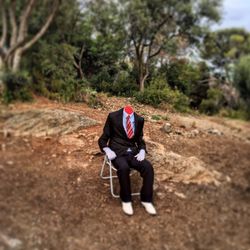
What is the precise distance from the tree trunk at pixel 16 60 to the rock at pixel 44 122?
2.53ft

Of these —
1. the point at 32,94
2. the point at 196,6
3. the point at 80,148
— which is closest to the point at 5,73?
the point at 32,94

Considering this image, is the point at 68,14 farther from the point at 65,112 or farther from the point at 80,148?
the point at 80,148

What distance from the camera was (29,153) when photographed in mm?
5574

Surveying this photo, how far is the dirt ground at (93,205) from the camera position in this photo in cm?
452

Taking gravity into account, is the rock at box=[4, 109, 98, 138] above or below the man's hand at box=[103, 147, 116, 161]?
above

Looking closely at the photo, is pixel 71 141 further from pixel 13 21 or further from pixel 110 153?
pixel 13 21

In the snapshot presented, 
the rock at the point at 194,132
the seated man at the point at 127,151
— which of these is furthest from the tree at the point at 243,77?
the seated man at the point at 127,151

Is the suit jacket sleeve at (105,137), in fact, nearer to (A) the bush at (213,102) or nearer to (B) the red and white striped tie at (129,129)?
(B) the red and white striped tie at (129,129)

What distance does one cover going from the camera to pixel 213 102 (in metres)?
7.94

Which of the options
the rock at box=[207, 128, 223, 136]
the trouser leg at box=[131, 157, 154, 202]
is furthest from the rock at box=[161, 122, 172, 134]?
the trouser leg at box=[131, 157, 154, 202]

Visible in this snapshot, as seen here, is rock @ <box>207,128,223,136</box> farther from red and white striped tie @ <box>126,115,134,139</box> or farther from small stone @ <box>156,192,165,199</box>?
red and white striped tie @ <box>126,115,134,139</box>

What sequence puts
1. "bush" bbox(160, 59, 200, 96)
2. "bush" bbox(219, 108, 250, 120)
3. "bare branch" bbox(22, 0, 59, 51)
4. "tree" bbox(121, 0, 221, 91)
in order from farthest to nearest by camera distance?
"tree" bbox(121, 0, 221, 91)
"bush" bbox(160, 59, 200, 96)
"bush" bbox(219, 108, 250, 120)
"bare branch" bbox(22, 0, 59, 51)

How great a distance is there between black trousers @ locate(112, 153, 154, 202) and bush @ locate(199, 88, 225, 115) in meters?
3.13

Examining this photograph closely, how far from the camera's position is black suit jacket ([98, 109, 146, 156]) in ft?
17.5
